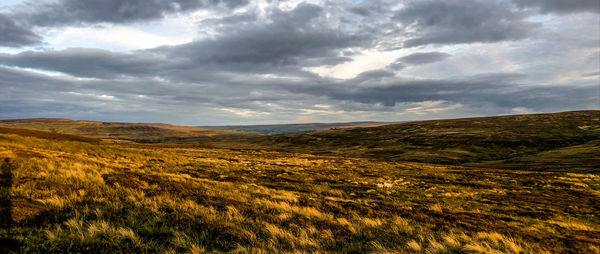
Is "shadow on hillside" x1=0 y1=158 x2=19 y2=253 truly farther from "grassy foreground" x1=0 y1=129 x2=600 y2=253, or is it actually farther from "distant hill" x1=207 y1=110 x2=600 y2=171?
"distant hill" x1=207 y1=110 x2=600 y2=171

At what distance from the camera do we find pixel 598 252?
657 centimetres

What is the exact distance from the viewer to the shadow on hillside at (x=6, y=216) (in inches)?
184

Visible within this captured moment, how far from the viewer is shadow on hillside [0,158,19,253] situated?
466cm

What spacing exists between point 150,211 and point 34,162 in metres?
11.6

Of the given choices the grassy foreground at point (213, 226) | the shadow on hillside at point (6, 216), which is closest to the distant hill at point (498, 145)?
the grassy foreground at point (213, 226)

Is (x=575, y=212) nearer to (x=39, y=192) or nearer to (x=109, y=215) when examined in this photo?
(x=109, y=215)

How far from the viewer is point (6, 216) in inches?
230

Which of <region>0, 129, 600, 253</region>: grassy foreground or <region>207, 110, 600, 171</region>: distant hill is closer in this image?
<region>0, 129, 600, 253</region>: grassy foreground

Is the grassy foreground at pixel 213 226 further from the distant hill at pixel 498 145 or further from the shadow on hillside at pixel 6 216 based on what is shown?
the distant hill at pixel 498 145

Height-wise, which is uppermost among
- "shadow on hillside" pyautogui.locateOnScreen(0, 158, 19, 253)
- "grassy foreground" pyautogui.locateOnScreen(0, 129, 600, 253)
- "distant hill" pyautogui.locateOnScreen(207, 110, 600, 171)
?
"shadow on hillside" pyautogui.locateOnScreen(0, 158, 19, 253)

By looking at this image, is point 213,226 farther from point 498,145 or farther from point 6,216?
point 498,145

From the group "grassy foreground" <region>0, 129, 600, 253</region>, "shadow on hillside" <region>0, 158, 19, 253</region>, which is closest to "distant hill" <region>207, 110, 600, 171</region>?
"grassy foreground" <region>0, 129, 600, 253</region>

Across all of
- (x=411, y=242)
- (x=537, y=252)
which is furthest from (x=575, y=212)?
(x=411, y=242)

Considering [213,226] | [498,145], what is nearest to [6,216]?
[213,226]
